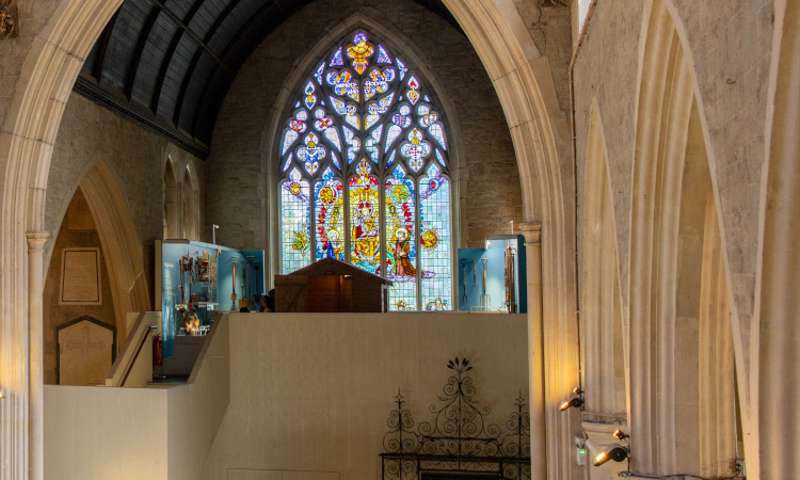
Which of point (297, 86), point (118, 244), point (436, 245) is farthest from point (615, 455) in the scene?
point (297, 86)

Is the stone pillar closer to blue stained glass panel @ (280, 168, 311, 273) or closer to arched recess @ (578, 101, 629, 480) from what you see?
arched recess @ (578, 101, 629, 480)

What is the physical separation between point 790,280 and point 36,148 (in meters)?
7.54

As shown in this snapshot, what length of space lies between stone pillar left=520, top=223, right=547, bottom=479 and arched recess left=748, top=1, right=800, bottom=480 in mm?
4980

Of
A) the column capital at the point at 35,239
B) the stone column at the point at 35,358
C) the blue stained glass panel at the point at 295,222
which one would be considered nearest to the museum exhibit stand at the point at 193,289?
the blue stained glass panel at the point at 295,222

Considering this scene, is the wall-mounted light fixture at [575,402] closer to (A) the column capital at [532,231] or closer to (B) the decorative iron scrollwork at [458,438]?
(A) the column capital at [532,231]

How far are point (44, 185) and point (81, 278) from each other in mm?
6174

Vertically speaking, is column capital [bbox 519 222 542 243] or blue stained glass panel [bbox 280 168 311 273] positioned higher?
blue stained glass panel [bbox 280 168 311 273]

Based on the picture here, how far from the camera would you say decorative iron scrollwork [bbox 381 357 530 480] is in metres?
10.4

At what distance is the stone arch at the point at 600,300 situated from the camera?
6.54 m

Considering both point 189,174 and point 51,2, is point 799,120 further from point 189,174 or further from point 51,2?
point 189,174

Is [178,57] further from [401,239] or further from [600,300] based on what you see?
[600,300]

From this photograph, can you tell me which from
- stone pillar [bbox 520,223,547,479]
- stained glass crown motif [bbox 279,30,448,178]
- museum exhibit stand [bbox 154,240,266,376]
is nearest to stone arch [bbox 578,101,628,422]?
stone pillar [bbox 520,223,547,479]

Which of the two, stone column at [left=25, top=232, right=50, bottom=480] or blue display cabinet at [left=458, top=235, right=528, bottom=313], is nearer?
stone column at [left=25, top=232, right=50, bottom=480]

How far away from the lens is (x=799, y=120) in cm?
235
